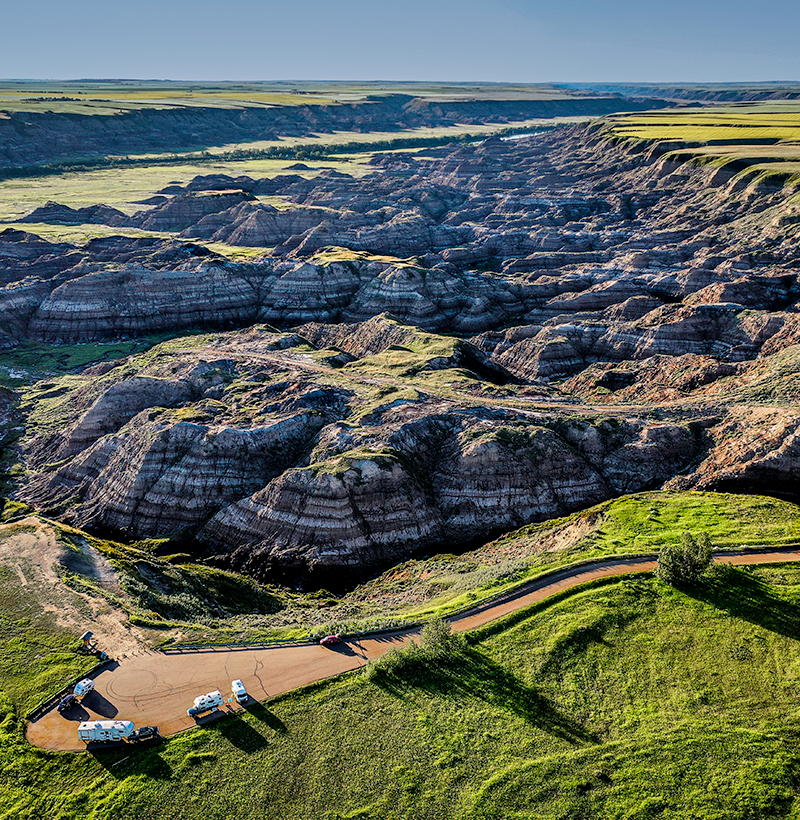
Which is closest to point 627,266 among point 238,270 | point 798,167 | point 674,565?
point 798,167

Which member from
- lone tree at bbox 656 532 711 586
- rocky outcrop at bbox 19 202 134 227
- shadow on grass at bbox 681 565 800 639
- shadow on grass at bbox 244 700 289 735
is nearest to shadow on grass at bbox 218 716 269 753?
shadow on grass at bbox 244 700 289 735

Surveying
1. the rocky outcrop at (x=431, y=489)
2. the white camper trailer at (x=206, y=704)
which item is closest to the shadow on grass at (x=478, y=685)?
the white camper trailer at (x=206, y=704)

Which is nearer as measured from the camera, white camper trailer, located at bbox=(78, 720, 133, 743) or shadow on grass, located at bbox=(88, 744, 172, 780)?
shadow on grass, located at bbox=(88, 744, 172, 780)

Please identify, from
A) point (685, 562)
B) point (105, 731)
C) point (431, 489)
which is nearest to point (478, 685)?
point (685, 562)

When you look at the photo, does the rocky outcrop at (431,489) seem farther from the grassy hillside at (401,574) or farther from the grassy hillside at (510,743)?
the grassy hillside at (510,743)

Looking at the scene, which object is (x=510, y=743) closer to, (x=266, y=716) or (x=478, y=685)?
(x=478, y=685)

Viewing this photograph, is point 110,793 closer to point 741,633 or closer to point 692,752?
point 692,752

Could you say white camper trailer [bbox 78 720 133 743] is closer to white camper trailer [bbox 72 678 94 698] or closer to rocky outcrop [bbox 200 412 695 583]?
white camper trailer [bbox 72 678 94 698]
